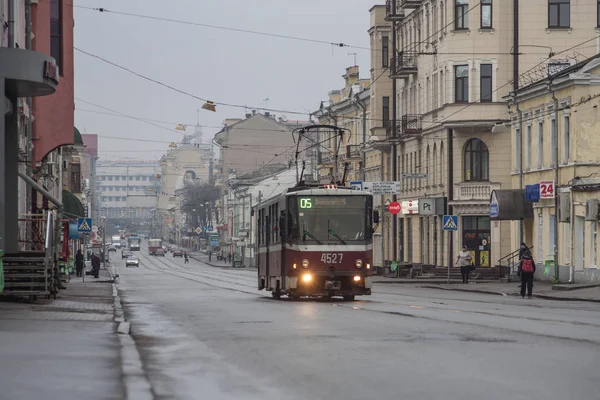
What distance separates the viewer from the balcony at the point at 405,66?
250 ft

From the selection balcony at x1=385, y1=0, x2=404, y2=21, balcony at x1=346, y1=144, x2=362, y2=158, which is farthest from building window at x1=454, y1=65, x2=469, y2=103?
balcony at x1=346, y1=144, x2=362, y2=158

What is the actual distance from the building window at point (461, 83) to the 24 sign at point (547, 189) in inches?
639

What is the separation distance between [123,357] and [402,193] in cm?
6858

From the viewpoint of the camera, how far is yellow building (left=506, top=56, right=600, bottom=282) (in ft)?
161

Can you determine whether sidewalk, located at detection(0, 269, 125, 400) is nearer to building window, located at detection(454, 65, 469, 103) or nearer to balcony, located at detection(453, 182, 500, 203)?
balcony, located at detection(453, 182, 500, 203)

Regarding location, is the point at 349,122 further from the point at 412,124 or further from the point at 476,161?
the point at 476,161

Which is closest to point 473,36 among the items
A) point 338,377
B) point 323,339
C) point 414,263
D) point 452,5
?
point 452,5

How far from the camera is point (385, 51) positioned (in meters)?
84.9

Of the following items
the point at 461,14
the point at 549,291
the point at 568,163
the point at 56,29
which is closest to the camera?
the point at 549,291

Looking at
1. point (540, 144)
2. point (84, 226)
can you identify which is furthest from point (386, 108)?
point (540, 144)

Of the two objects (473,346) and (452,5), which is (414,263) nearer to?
(452,5)

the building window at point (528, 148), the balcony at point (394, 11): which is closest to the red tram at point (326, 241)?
the building window at point (528, 148)

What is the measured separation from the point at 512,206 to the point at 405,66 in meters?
21.4

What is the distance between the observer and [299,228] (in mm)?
34406
